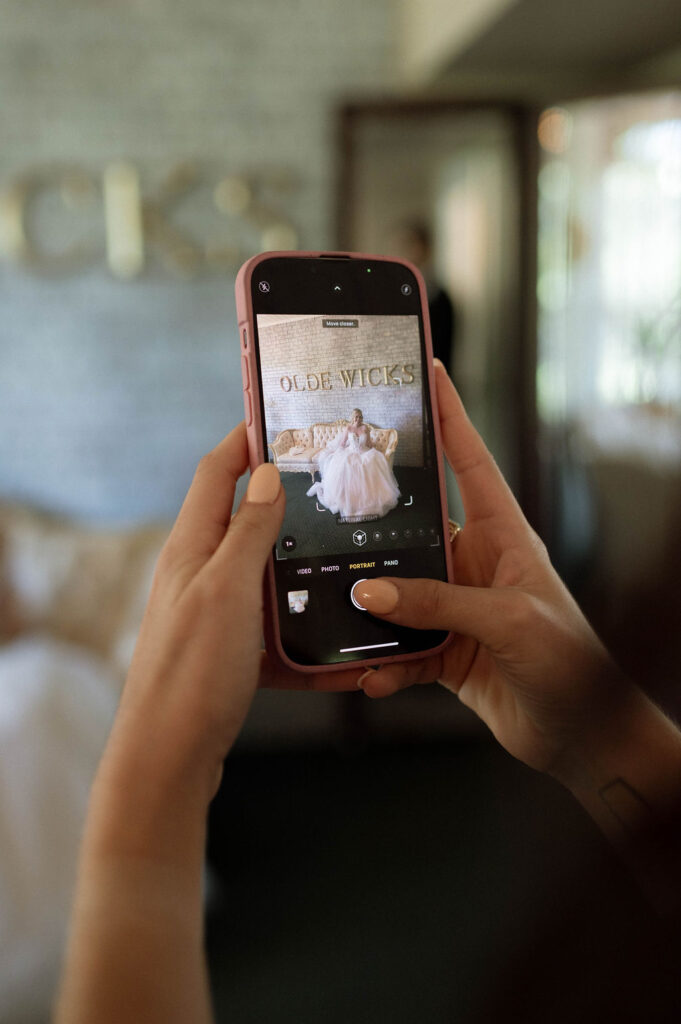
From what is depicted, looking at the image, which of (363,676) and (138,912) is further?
(363,676)

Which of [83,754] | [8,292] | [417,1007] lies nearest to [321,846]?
[83,754]

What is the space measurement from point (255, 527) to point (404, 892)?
1.42 ft

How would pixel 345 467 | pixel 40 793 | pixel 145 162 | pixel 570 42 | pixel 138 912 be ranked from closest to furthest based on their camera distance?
pixel 138 912, pixel 345 467, pixel 40 793, pixel 570 42, pixel 145 162

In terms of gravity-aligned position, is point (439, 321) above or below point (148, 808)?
above

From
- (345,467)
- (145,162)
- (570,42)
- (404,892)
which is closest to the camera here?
(345,467)

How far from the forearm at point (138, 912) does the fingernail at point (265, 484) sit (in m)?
0.10

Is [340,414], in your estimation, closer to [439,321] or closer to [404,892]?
[439,321]

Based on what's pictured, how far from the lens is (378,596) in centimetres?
30

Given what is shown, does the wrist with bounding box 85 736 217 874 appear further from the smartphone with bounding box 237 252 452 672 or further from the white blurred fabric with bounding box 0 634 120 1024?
the white blurred fabric with bounding box 0 634 120 1024

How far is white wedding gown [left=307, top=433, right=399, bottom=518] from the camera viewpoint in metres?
0.28

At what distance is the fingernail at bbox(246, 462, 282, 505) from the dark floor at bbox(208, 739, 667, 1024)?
0.15m

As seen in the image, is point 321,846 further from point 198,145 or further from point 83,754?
point 198,145

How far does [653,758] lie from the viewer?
21 centimetres

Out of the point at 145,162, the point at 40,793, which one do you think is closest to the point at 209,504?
the point at 40,793
